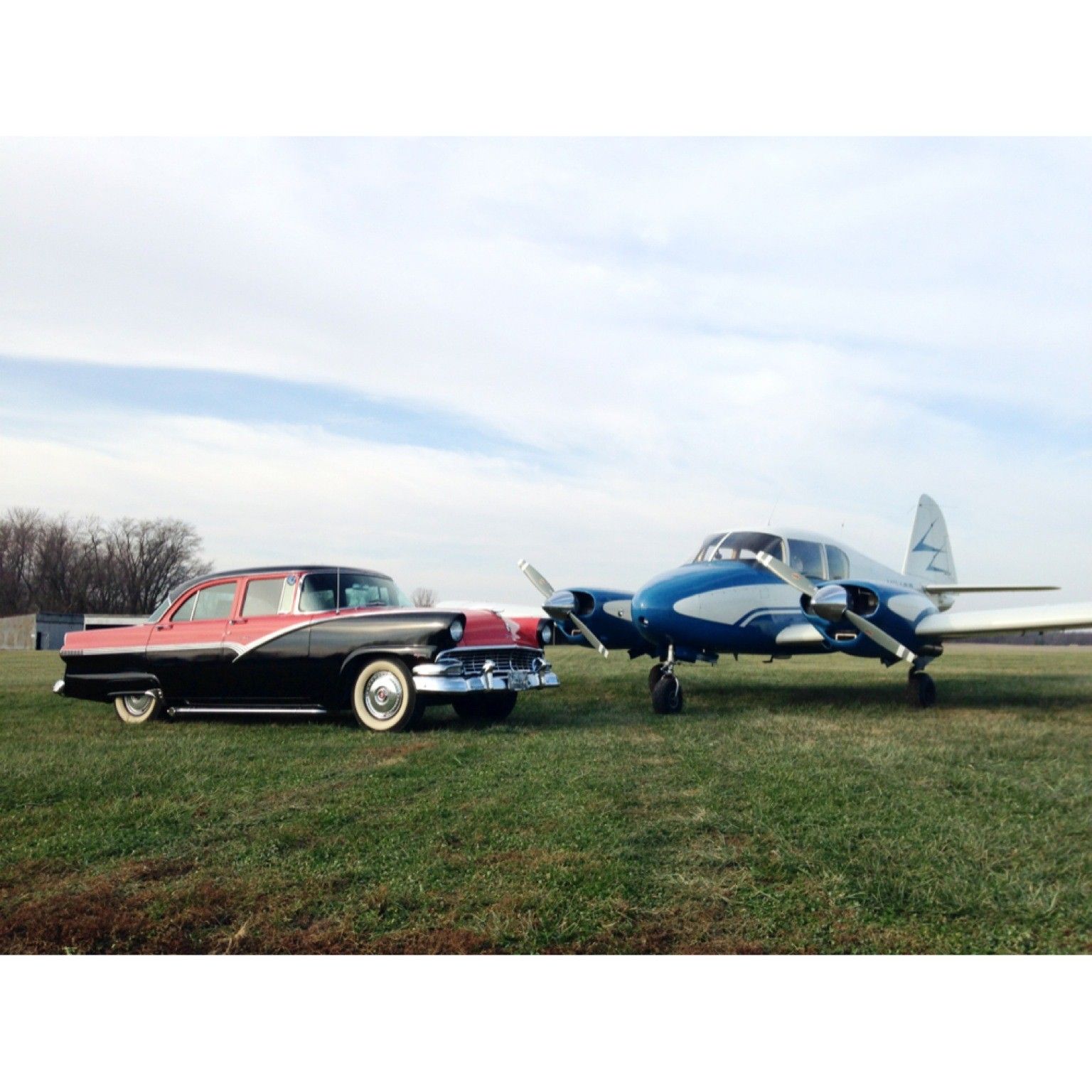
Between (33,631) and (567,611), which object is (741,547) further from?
(33,631)

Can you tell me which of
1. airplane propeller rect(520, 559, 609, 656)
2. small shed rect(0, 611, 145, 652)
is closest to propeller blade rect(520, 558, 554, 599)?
airplane propeller rect(520, 559, 609, 656)

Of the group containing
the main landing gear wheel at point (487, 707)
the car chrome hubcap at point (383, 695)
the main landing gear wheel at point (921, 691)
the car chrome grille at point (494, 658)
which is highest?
the car chrome grille at point (494, 658)

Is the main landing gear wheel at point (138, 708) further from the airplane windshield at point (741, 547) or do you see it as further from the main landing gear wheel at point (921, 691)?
the main landing gear wheel at point (921, 691)

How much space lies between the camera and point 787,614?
1368cm

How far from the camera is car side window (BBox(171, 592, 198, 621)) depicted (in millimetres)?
10320

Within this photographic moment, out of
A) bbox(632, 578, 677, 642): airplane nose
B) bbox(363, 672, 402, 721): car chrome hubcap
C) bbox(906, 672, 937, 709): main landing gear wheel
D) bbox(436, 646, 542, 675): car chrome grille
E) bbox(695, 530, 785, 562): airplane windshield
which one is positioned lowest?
bbox(906, 672, 937, 709): main landing gear wheel

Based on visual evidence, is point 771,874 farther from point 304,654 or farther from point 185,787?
point 304,654

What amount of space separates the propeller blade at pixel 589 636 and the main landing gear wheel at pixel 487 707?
13.6 ft

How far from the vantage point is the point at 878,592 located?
12.9 metres

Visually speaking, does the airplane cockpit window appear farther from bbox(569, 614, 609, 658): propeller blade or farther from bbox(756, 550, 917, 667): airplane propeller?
bbox(569, 614, 609, 658): propeller blade

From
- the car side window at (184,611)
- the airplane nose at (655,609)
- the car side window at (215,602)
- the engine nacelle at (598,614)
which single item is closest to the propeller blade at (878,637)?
the airplane nose at (655,609)

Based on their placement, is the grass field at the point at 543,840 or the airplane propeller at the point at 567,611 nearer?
the grass field at the point at 543,840

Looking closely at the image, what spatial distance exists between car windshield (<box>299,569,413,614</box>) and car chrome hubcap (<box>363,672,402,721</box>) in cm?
93

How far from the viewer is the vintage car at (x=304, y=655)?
924cm
